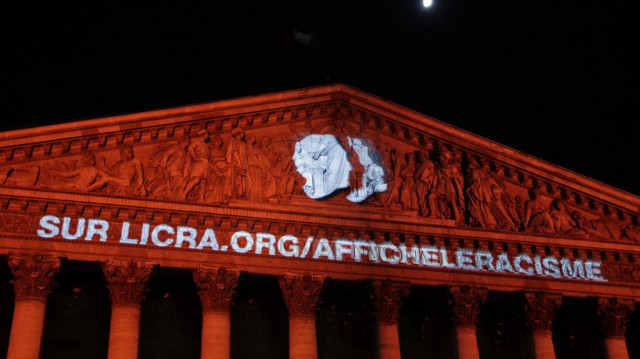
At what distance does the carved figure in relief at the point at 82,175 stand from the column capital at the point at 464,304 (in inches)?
405

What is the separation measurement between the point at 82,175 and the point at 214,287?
15.2 feet

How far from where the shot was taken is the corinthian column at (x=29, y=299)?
18.1 metres

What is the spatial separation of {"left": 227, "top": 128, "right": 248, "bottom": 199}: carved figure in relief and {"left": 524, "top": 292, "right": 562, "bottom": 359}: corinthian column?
29.1 feet

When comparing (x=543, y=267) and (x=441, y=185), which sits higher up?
(x=441, y=185)

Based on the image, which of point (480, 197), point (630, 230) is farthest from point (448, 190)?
point (630, 230)

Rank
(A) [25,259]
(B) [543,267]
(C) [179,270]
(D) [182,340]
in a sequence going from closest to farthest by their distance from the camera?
(A) [25,259] → (C) [179,270] → (D) [182,340] → (B) [543,267]

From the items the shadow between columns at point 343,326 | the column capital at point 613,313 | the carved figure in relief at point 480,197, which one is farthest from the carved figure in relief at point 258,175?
the column capital at point 613,313

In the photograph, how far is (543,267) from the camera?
22.9 meters

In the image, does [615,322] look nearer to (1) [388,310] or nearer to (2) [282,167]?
(1) [388,310]

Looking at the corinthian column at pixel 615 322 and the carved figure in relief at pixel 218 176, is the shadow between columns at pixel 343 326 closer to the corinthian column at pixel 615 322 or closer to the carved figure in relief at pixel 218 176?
the carved figure in relief at pixel 218 176

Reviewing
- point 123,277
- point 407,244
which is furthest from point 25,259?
point 407,244

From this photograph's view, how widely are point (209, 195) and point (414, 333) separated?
310 inches

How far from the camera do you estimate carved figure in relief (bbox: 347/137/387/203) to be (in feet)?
72.6

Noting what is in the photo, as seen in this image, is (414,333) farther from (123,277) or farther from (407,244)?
(123,277)
